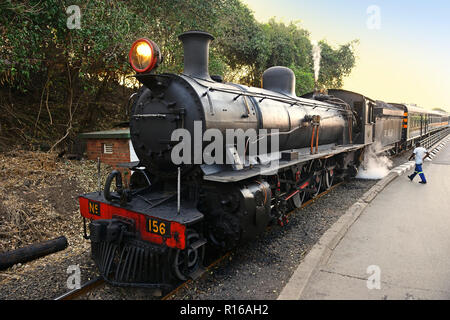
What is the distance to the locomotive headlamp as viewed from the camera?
12.0 ft

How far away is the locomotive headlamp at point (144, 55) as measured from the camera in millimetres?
3668

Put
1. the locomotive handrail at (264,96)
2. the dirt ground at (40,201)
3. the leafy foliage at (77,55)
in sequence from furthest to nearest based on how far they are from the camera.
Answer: the leafy foliage at (77,55) → the dirt ground at (40,201) → the locomotive handrail at (264,96)

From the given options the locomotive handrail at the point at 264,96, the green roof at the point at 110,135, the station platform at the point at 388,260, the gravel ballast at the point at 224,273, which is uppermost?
the locomotive handrail at the point at 264,96

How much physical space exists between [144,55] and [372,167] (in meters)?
10.3

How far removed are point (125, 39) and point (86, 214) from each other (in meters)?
5.68

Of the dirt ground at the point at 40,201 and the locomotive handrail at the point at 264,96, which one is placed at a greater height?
the locomotive handrail at the point at 264,96

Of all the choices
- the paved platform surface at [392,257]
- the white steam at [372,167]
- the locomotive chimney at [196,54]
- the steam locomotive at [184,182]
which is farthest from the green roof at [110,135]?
the white steam at [372,167]

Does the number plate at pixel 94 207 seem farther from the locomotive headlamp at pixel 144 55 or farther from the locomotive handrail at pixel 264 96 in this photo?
the locomotive handrail at pixel 264 96

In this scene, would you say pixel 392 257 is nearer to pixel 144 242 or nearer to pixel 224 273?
pixel 224 273

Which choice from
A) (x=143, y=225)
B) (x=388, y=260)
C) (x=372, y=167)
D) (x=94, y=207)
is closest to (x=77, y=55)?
(x=94, y=207)

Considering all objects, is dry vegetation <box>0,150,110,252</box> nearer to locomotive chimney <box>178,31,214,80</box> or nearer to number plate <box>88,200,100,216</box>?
number plate <box>88,200,100,216</box>

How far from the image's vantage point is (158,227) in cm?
344

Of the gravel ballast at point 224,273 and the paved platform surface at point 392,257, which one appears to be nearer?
the paved platform surface at point 392,257

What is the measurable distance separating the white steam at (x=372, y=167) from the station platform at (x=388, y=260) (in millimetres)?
3357
